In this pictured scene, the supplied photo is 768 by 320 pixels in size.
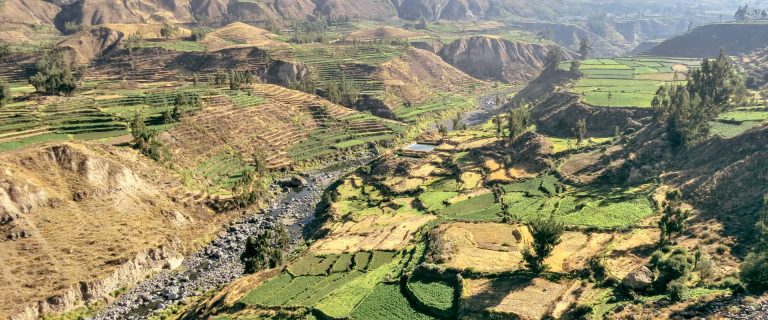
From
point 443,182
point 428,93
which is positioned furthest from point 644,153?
point 428,93

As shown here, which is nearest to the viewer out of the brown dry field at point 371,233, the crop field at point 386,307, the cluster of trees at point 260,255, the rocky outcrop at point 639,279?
the rocky outcrop at point 639,279

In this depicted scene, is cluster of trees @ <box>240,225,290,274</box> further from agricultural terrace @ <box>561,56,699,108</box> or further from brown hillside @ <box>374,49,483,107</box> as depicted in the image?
brown hillside @ <box>374,49,483,107</box>

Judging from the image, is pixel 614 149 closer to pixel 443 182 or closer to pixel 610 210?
pixel 610 210

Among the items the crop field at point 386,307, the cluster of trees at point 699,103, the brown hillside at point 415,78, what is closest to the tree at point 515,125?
the cluster of trees at point 699,103

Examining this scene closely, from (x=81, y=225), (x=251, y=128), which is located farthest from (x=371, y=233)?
(x=251, y=128)

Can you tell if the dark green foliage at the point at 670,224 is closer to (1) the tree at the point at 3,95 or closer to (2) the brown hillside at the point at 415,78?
(2) the brown hillside at the point at 415,78

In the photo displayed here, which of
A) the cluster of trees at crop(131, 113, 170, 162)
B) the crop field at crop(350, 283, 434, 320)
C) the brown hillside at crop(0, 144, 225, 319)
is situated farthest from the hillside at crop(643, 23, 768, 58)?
the cluster of trees at crop(131, 113, 170, 162)
